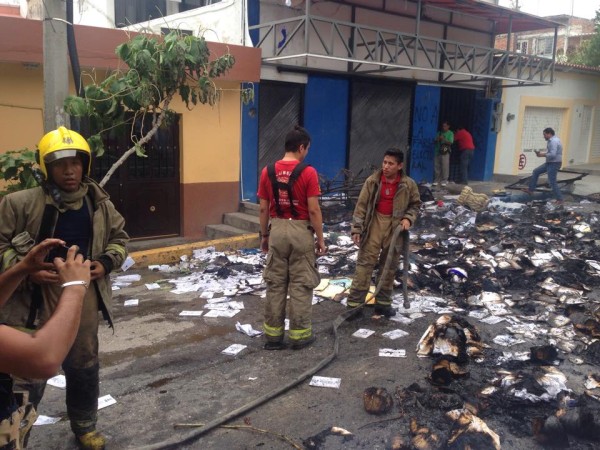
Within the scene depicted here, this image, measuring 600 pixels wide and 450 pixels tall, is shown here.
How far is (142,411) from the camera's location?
387 centimetres

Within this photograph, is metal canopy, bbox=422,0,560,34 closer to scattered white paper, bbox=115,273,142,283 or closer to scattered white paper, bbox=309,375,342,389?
scattered white paper, bbox=115,273,142,283

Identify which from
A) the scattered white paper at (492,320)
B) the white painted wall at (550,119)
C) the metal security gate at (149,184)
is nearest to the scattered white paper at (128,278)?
the metal security gate at (149,184)

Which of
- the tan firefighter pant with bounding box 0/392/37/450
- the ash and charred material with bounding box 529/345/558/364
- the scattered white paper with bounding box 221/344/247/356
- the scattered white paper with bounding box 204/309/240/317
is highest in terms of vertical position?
the tan firefighter pant with bounding box 0/392/37/450

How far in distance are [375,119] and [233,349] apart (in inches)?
374

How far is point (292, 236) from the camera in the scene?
4.76 meters

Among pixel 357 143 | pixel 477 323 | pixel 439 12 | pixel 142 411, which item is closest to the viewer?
pixel 142 411

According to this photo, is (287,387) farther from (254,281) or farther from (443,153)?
(443,153)

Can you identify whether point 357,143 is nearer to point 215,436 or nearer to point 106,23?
point 106,23

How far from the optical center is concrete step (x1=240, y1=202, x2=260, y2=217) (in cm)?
972

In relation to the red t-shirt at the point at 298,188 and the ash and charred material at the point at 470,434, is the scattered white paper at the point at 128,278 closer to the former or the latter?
the red t-shirt at the point at 298,188

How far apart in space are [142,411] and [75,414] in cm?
68

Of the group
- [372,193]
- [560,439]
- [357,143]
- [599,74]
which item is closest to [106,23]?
[357,143]

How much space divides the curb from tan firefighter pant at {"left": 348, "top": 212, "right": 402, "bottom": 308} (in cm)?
340

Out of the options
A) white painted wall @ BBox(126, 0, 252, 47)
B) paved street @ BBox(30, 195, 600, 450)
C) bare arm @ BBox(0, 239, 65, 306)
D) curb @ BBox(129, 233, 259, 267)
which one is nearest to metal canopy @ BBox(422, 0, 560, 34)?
white painted wall @ BBox(126, 0, 252, 47)
